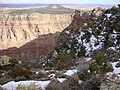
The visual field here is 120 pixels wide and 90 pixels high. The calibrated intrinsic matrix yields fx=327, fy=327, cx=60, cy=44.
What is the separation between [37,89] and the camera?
7535 millimetres

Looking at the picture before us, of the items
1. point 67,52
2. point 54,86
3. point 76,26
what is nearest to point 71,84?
point 54,86

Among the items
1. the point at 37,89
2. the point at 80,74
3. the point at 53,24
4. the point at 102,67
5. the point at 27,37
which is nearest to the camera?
the point at 37,89

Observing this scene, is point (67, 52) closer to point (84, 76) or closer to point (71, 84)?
point (84, 76)

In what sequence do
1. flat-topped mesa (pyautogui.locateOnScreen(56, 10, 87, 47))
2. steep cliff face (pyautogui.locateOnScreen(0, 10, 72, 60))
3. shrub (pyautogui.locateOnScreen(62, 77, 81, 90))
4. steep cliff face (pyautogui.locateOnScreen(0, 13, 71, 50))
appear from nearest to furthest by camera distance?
shrub (pyautogui.locateOnScreen(62, 77, 81, 90)), flat-topped mesa (pyautogui.locateOnScreen(56, 10, 87, 47)), steep cliff face (pyautogui.locateOnScreen(0, 10, 72, 60)), steep cliff face (pyautogui.locateOnScreen(0, 13, 71, 50))

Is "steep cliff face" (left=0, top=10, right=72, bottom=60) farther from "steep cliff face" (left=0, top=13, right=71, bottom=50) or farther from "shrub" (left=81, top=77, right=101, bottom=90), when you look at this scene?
"shrub" (left=81, top=77, right=101, bottom=90)

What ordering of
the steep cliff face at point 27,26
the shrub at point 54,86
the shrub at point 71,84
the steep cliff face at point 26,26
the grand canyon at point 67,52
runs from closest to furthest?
the shrub at point 54,86 → the shrub at point 71,84 → the grand canyon at point 67,52 → the steep cliff face at point 27,26 → the steep cliff face at point 26,26

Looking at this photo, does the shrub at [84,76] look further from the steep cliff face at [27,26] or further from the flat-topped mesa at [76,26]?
the steep cliff face at [27,26]

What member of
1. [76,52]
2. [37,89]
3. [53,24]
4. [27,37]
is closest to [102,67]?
[37,89]

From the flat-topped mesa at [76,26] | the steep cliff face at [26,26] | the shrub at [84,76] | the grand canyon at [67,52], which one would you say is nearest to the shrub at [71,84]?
the grand canyon at [67,52]

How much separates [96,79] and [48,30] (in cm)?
9029

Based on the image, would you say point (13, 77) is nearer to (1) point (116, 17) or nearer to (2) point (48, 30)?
(1) point (116, 17)

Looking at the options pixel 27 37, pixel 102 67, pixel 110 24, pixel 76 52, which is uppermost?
pixel 102 67

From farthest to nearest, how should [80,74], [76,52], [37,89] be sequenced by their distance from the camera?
[76,52]
[80,74]
[37,89]

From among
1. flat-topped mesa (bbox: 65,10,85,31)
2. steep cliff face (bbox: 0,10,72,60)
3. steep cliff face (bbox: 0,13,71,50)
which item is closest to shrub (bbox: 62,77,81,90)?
flat-topped mesa (bbox: 65,10,85,31)
